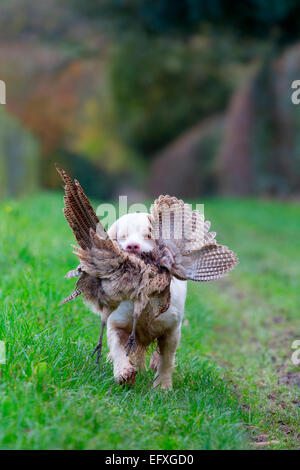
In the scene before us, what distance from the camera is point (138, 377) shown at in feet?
14.4

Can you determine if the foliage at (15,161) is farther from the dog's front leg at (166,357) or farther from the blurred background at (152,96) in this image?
the dog's front leg at (166,357)

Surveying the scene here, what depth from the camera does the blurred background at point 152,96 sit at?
18781mm

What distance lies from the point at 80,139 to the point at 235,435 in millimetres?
22462

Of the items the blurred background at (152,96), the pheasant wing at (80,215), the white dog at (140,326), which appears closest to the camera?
the pheasant wing at (80,215)

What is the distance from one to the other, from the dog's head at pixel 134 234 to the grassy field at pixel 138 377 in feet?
2.45

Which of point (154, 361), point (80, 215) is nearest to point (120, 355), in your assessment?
point (154, 361)

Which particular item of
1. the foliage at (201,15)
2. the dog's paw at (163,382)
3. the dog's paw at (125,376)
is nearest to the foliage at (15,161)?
the foliage at (201,15)

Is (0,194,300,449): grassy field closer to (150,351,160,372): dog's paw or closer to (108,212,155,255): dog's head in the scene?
(150,351,160,372): dog's paw

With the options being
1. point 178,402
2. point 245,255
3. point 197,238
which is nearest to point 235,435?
point 178,402

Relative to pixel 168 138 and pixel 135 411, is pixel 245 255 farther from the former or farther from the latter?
pixel 168 138

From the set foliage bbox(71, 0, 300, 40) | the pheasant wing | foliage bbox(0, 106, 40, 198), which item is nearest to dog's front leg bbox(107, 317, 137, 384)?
the pheasant wing

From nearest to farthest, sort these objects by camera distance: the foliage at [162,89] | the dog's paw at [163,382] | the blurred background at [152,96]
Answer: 1. the dog's paw at [163,382]
2. the blurred background at [152,96]
3. the foliage at [162,89]

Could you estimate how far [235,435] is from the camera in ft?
11.4

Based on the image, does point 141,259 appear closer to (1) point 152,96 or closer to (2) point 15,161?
(2) point 15,161
